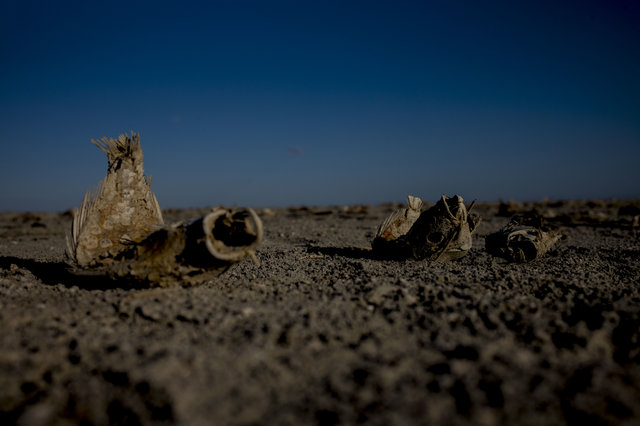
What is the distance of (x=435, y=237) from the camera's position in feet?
15.2

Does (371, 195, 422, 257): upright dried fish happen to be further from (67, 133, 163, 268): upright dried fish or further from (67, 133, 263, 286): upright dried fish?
(67, 133, 163, 268): upright dried fish

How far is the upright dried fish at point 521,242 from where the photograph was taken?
479 cm

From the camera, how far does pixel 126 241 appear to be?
3469 mm

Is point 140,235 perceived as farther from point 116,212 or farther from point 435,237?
point 435,237

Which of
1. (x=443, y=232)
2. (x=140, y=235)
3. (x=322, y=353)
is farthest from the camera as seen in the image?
(x=443, y=232)

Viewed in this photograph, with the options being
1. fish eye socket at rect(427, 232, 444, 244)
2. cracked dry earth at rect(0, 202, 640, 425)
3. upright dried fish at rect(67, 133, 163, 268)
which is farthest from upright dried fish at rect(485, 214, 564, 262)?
upright dried fish at rect(67, 133, 163, 268)

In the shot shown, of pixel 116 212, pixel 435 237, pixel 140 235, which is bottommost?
pixel 435 237

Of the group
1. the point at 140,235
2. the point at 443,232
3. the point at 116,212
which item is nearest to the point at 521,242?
the point at 443,232

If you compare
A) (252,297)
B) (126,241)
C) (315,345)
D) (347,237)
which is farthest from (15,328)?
(347,237)

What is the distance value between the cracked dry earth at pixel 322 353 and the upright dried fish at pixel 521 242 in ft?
4.56

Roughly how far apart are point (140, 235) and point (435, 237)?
11.2 ft

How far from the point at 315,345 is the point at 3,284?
10.3 ft

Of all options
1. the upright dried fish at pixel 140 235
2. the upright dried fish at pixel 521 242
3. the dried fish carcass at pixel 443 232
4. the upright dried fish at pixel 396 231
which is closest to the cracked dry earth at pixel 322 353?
the upright dried fish at pixel 140 235

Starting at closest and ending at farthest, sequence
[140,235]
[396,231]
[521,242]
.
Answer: [140,235]
[521,242]
[396,231]
